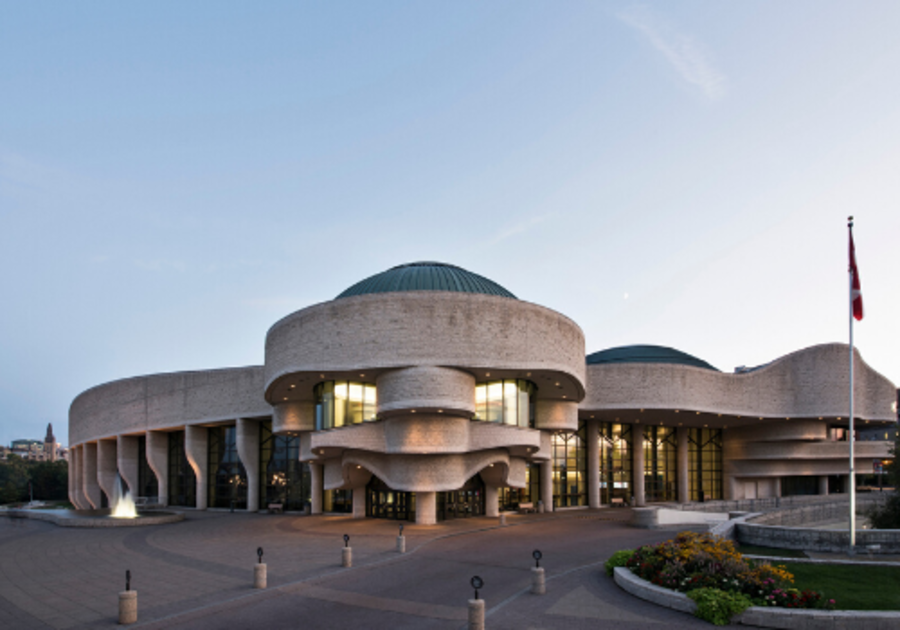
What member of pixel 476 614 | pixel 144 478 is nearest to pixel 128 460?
pixel 144 478

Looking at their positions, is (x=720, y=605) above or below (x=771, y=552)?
above

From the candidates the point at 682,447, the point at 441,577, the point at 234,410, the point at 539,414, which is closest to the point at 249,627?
the point at 441,577

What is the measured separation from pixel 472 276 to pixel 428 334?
12206 mm

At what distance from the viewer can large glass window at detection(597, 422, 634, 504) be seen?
52281 mm

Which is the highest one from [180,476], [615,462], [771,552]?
[771,552]

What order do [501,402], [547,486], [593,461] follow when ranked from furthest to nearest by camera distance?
[593,461] → [547,486] → [501,402]

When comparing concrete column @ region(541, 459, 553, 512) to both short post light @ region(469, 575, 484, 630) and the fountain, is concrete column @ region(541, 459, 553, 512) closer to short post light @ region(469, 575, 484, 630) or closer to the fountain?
the fountain

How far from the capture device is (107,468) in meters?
62.4

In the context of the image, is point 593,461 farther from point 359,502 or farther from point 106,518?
point 106,518

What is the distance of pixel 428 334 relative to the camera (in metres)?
30.7

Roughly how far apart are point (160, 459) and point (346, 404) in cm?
2907

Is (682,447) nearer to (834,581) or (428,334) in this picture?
(428,334)

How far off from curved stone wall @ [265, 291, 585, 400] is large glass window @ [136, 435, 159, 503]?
35.5m

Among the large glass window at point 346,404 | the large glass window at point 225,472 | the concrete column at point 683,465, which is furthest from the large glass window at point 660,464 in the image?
the large glass window at point 225,472
